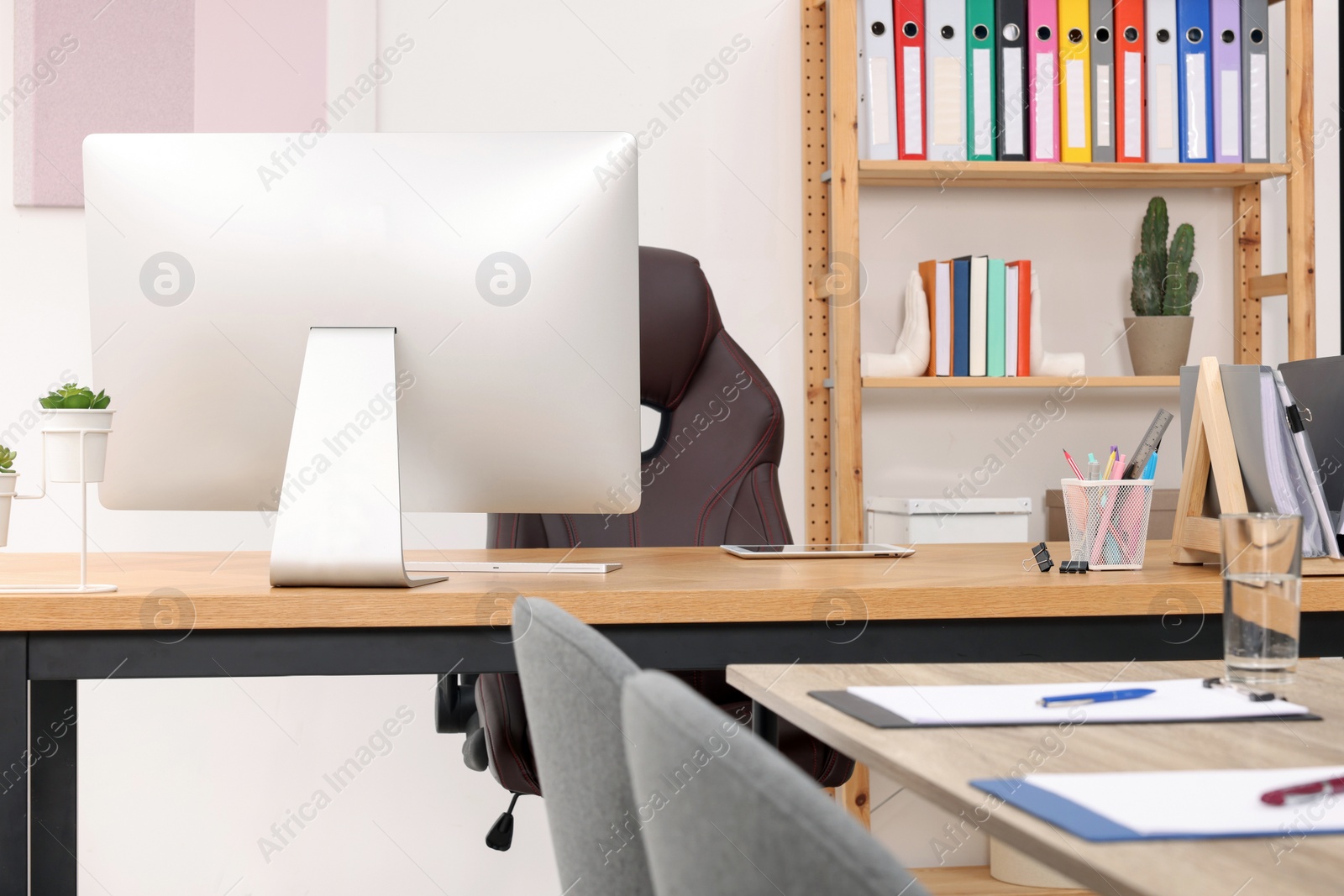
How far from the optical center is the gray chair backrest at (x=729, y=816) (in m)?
0.26

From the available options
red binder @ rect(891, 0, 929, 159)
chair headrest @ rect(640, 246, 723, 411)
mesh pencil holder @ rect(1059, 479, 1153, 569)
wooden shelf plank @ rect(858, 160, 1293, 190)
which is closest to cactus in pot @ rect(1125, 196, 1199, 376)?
wooden shelf plank @ rect(858, 160, 1293, 190)

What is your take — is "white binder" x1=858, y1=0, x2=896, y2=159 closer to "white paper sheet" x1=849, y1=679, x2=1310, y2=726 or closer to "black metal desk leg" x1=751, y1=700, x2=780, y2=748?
"black metal desk leg" x1=751, y1=700, x2=780, y2=748

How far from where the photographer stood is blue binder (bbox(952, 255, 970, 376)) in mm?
2439

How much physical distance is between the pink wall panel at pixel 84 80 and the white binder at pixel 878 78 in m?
1.46

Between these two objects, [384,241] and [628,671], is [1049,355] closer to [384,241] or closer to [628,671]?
[384,241]

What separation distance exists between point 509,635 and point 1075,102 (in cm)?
192

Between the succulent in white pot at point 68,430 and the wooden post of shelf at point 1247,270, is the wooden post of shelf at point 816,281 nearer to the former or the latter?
the wooden post of shelf at point 1247,270

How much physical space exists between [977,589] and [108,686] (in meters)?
2.04

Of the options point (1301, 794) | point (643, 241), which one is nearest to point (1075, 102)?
point (643, 241)

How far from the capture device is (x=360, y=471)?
46.2 inches

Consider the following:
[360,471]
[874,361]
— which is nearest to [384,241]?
[360,471]

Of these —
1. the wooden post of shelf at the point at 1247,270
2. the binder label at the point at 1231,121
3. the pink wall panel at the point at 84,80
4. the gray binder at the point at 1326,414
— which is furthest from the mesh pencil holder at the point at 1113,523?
the pink wall panel at the point at 84,80

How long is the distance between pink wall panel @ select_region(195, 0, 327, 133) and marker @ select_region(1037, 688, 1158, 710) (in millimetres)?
2209

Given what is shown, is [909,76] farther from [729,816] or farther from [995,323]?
[729,816]
